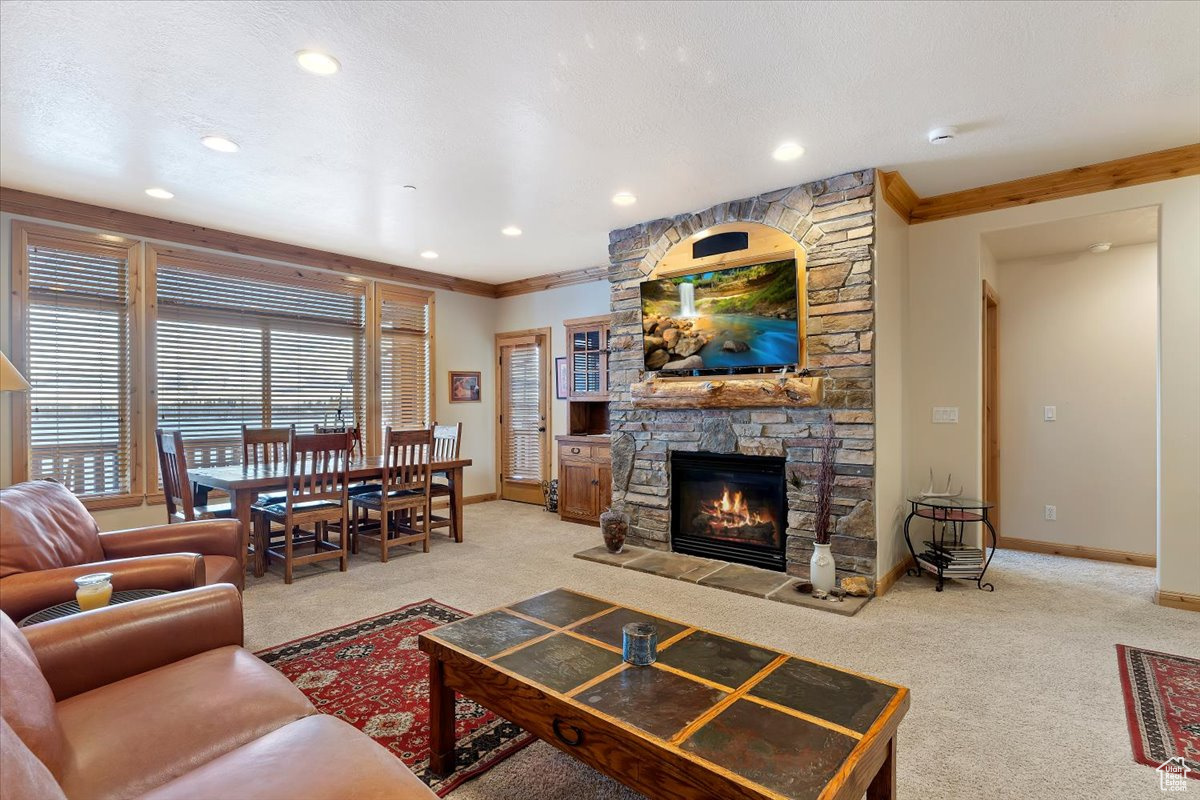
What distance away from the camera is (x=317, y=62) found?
2.57m

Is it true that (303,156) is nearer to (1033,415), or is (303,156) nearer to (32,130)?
(32,130)

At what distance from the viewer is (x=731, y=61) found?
2.58m

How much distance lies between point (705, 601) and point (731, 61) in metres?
3.00

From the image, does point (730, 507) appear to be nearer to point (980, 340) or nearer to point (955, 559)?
point (955, 559)

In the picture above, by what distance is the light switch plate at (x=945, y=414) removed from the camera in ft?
14.0

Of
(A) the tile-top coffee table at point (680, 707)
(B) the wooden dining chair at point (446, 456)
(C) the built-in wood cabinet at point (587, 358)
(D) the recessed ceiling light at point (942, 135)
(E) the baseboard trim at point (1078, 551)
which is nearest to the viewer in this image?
(A) the tile-top coffee table at point (680, 707)

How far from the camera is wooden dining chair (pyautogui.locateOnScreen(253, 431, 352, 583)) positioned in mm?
4090

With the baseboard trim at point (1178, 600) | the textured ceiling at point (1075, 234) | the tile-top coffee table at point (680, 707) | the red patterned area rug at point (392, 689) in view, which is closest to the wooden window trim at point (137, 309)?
the red patterned area rug at point (392, 689)

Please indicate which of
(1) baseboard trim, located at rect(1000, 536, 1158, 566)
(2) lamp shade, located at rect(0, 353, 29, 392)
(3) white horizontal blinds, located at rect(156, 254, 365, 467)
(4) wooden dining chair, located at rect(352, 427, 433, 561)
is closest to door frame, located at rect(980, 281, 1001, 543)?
(1) baseboard trim, located at rect(1000, 536, 1158, 566)

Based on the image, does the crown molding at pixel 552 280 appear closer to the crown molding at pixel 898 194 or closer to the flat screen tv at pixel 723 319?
the flat screen tv at pixel 723 319

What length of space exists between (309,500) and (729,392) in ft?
10.5

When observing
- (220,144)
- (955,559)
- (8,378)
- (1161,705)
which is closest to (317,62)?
(220,144)

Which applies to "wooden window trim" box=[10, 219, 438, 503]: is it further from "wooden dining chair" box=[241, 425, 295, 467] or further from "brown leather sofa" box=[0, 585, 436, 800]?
"brown leather sofa" box=[0, 585, 436, 800]

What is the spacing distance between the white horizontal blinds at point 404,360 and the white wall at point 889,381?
489 centimetres
